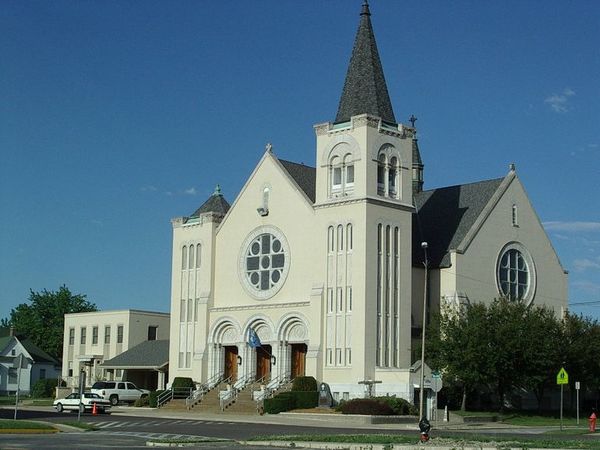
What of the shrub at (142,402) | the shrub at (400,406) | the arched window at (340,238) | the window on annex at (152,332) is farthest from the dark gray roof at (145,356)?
the shrub at (400,406)

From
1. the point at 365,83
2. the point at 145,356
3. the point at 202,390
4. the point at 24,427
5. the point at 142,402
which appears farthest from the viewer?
the point at 145,356

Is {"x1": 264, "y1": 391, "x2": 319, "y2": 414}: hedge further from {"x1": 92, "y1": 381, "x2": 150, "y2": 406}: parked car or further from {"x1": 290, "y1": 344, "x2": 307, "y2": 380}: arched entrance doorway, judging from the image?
{"x1": 92, "y1": 381, "x2": 150, "y2": 406}: parked car

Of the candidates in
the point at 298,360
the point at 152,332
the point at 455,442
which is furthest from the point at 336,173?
the point at 455,442

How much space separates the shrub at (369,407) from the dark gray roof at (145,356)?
2470cm

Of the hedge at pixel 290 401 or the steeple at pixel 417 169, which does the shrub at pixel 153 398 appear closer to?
the hedge at pixel 290 401

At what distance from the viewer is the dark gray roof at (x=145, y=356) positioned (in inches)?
2970

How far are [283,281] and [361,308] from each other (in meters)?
7.81

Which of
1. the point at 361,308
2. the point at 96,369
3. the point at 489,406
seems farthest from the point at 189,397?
the point at 96,369

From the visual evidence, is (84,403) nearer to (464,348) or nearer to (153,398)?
(153,398)

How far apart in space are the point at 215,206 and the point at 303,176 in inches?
302

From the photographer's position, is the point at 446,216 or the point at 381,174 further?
the point at 446,216

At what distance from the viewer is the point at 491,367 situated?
56.0 meters

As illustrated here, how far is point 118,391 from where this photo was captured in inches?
2699

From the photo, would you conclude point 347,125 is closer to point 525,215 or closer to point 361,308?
point 361,308
